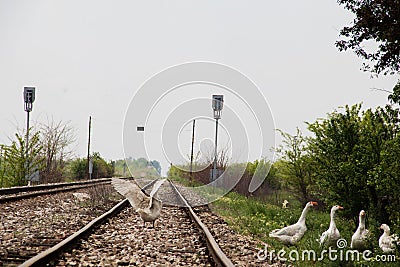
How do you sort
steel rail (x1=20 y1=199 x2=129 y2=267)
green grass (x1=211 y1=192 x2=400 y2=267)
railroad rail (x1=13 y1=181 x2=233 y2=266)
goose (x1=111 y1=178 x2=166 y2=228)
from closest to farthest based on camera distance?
steel rail (x1=20 y1=199 x2=129 y2=267), railroad rail (x1=13 y1=181 x2=233 y2=266), green grass (x1=211 y1=192 x2=400 y2=267), goose (x1=111 y1=178 x2=166 y2=228)

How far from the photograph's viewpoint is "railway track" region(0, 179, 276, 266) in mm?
7047

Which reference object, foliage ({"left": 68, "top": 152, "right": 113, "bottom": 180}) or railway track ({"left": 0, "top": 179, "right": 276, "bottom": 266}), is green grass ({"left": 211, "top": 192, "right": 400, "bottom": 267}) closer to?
railway track ({"left": 0, "top": 179, "right": 276, "bottom": 266})

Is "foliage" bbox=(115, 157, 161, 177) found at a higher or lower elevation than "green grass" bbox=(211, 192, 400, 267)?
higher

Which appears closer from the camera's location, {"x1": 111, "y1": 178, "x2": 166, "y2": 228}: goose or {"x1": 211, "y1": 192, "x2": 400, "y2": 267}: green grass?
{"x1": 211, "y1": 192, "x2": 400, "y2": 267}: green grass

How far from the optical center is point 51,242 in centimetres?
830

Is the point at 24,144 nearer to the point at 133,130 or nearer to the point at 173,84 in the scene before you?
the point at 133,130

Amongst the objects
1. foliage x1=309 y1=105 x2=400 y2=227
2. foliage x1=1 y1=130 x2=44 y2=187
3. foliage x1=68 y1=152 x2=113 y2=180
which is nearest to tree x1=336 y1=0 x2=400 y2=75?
foliage x1=309 y1=105 x2=400 y2=227

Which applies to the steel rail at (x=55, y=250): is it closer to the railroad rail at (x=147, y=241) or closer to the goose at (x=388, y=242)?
the railroad rail at (x=147, y=241)

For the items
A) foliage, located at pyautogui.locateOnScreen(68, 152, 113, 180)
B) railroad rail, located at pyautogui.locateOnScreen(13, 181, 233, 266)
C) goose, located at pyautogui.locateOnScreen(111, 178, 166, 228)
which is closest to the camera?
railroad rail, located at pyautogui.locateOnScreen(13, 181, 233, 266)

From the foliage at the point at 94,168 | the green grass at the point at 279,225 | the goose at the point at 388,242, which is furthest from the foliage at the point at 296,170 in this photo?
the foliage at the point at 94,168

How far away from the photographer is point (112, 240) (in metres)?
8.85

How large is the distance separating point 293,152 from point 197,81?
5.18 meters

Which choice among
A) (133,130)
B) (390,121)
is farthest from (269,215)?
(390,121)

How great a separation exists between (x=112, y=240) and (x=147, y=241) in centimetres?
59
